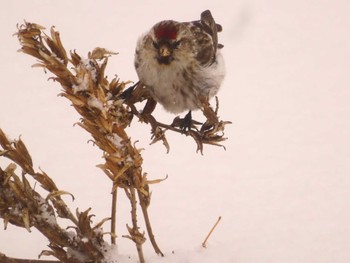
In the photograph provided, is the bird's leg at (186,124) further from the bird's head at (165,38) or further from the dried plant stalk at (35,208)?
the dried plant stalk at (35,208)

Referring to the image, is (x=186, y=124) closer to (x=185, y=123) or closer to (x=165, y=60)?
(x=185, y=123)

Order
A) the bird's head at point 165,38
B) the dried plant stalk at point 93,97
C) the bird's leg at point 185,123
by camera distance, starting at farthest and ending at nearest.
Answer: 1. the bird's head at point 165,38
2. the bird's leg at point 185,123
3. the dried plant stalk at point 93,97

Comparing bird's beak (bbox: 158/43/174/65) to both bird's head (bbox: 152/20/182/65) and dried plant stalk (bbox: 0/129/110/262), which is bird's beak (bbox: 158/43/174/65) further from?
dried plant stalk (bbox: 0/129/110/262)

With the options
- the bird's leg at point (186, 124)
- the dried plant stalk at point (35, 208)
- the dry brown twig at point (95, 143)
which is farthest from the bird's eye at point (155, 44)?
the dried plant stalk at point (35, 208)

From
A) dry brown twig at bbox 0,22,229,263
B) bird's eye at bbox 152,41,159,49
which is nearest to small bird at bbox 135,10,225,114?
bird's eye at bbox 152,41,159,49

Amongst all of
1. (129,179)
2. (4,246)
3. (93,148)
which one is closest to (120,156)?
(129,179)

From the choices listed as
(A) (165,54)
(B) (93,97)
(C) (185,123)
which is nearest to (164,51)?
(A) (165,54)

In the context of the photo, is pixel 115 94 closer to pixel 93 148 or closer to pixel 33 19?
pixel 93 148

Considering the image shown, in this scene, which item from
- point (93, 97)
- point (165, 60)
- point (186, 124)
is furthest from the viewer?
point (165, 60)
